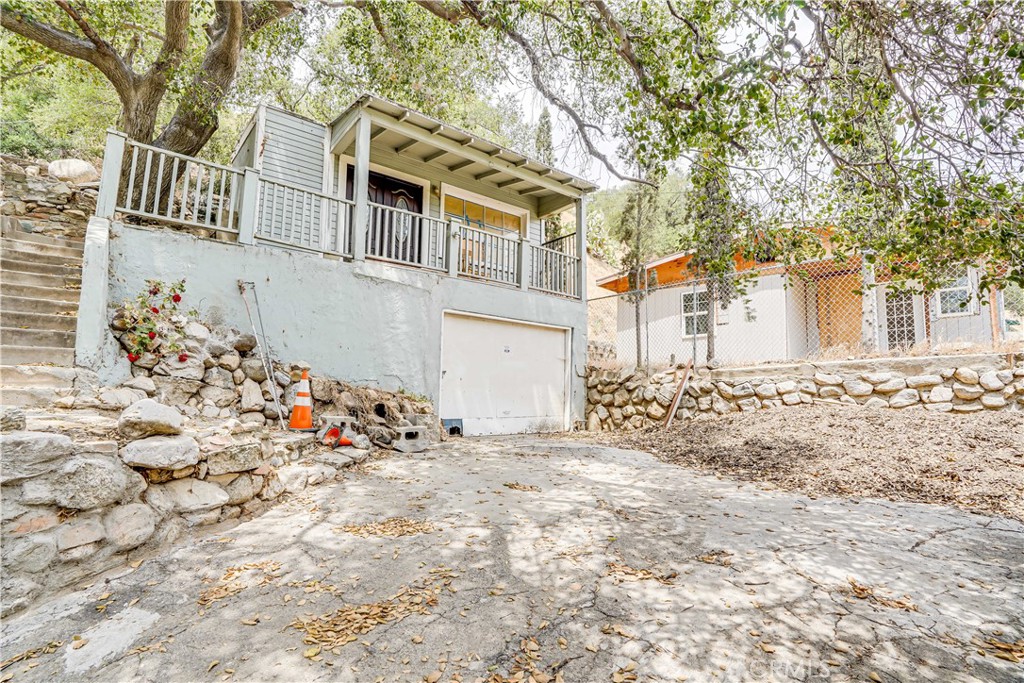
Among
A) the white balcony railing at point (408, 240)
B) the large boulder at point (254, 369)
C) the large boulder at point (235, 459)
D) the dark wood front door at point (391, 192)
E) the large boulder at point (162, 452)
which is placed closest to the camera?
the large boulder at point (162, 452)

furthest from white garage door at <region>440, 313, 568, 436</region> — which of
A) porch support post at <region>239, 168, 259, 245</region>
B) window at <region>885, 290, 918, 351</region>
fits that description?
window at <region>885, 290, 918, 351</region>

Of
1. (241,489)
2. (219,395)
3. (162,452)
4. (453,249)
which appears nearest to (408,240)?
(453,249)

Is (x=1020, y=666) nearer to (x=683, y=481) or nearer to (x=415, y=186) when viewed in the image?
(x=683, y=481)

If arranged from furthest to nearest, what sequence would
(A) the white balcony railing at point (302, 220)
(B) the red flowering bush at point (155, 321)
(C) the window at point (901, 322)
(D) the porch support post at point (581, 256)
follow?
(C) the window at point (901, 322) < (D) the porch support post at point (581, 256) < (A) the white balcony railing at point (302, 220) < (B) the red flowering bush at point (155, 321)

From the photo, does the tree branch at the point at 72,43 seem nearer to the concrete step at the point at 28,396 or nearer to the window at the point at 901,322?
the concrete step at the point at 28,396

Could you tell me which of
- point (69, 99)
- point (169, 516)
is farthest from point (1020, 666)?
point (69, 99)

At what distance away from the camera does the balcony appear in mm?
5117

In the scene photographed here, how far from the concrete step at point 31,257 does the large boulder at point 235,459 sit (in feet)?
13.7

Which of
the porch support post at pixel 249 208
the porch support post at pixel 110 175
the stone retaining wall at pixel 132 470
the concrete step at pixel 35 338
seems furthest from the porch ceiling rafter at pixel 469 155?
the concrete step at pixel 35 338

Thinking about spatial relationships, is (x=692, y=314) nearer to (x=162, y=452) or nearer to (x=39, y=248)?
(x=162, y=452)

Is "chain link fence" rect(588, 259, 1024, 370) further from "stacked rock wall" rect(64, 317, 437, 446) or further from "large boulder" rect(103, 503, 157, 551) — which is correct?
"large boulder" rect(103, 503, 157, 551)

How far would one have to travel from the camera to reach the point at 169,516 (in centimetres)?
271

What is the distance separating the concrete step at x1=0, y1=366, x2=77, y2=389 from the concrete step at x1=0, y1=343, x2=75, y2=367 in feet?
0.67

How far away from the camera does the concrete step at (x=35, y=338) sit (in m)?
4.02
